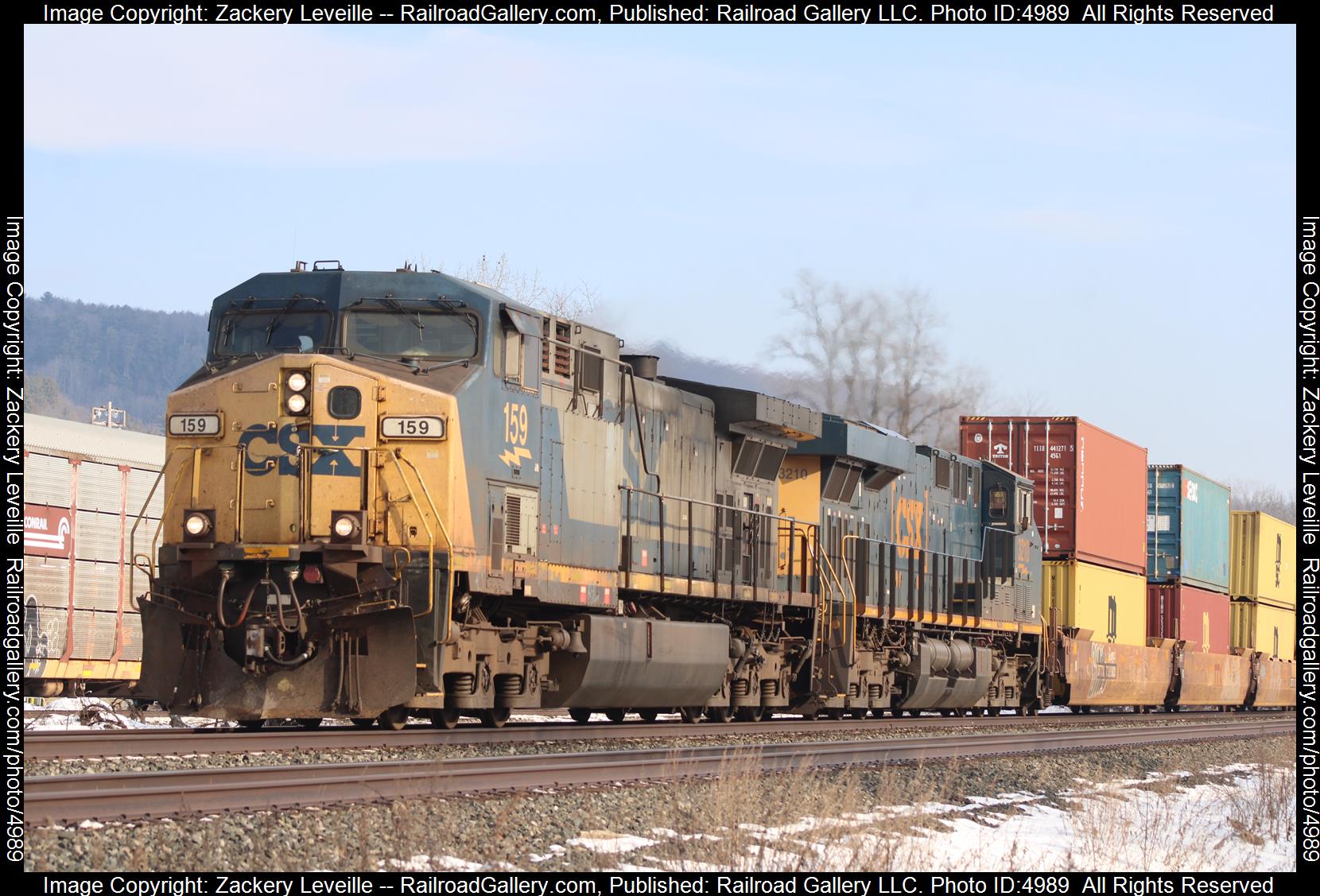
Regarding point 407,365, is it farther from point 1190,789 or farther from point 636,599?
point 1190,789

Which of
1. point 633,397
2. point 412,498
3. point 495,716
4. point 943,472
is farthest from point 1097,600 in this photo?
point 412,498

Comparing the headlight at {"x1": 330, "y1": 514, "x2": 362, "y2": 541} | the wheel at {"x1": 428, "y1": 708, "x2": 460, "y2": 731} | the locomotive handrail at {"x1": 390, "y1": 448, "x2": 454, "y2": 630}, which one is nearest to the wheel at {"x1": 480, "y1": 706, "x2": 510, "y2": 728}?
the wheel at {"x1": 428, "y1": 708, "x2": 460, "y2": 731}

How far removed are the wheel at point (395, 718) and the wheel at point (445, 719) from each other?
0.33m

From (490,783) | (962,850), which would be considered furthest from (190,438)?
(962,850)

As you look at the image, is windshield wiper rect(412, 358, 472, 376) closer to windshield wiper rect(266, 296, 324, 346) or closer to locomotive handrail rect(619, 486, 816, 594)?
windshield wiper rect(266, 296, 324, 346)

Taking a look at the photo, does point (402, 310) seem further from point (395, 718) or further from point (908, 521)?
point (908, 521)

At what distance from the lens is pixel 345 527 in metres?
11.5

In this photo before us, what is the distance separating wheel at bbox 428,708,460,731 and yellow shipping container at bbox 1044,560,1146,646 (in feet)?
45.7

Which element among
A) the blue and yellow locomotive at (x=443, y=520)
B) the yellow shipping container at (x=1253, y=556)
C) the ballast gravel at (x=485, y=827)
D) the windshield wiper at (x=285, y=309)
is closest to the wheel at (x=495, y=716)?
the blue and yellow locomotive at (x=443, y=520)

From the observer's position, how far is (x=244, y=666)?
11.5m

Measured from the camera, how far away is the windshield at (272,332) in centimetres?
1224
